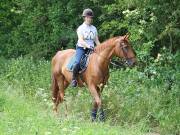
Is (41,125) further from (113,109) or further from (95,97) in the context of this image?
(113,109)

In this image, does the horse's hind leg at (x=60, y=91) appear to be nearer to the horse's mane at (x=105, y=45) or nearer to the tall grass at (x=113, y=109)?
the tall grass at (x=113, y=109)

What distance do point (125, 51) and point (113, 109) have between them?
1.63 meters

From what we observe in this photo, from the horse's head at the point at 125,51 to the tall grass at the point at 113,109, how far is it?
1150mm

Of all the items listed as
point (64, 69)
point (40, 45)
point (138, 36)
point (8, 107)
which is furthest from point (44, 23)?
point (8, 107)

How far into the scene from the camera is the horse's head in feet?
42.9

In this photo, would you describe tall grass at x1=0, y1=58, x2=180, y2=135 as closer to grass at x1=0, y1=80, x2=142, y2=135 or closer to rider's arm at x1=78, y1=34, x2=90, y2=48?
grass at x1=0, y1=80, x2=142, y2=135

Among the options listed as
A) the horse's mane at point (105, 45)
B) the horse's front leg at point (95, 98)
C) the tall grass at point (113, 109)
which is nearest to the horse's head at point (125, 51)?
the horse's mane at point (105, 45)

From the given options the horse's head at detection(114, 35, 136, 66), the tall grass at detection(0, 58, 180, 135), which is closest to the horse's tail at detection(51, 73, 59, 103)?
the tall grass at detection(0, 58, 180, 135)

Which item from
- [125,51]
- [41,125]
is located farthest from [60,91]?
[41,125]

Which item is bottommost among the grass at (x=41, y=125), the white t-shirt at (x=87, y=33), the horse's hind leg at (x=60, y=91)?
the horse's hind leg at (x=60, y=91)

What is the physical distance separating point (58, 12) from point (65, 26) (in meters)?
0.64

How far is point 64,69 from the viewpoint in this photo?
1473cm

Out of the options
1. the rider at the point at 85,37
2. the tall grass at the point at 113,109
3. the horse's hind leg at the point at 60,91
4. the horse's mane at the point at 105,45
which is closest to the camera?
the tall grass at the point at 113,109

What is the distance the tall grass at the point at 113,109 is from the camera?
1006 cm
